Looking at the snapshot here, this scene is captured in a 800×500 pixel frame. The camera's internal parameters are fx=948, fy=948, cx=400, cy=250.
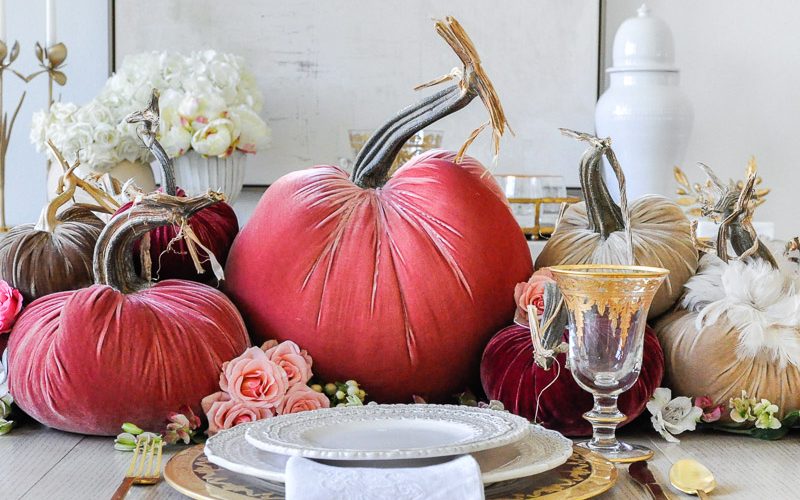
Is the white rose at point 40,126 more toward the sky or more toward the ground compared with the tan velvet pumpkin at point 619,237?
more toward the sky

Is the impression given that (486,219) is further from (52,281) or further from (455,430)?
(52,281)

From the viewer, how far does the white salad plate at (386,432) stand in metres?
0.45

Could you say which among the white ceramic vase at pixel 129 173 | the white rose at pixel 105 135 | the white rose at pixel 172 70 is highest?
the white rose at pixel 172 70

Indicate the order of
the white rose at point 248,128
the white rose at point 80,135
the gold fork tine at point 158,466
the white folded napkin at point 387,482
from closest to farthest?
the white folded napkin at point 387,482, the gold fork tine at point 158,466, the white rose at point 80,135, the white rose at point 248,128

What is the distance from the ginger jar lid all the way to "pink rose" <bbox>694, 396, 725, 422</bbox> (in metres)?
1.45

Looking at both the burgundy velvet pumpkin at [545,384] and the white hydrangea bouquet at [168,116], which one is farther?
the white hydrangea bouquet at [168,116]

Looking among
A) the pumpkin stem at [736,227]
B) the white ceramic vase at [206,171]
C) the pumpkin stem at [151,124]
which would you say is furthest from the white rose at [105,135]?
the pumpkin stem at [736,227]

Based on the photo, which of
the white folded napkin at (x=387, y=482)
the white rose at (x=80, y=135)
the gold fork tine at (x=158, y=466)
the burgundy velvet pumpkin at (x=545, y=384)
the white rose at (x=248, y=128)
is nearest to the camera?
the white folded napkin at (x=387, y=482)

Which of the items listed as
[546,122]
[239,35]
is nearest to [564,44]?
[546,122]

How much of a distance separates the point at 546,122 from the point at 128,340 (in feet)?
5.96

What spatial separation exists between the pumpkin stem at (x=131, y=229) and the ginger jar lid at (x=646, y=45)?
153 centimetres

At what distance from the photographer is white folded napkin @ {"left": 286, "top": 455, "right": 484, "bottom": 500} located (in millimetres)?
427

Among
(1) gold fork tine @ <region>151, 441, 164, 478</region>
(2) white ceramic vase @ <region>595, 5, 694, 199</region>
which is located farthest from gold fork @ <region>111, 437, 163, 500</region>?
(2) white ceramic vase @ <region>595, 5, 694, 199</region>

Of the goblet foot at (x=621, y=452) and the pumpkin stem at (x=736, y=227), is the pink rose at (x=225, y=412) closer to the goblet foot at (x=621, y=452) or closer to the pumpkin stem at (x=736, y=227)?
the goblet foot at (x=621, y=452)
